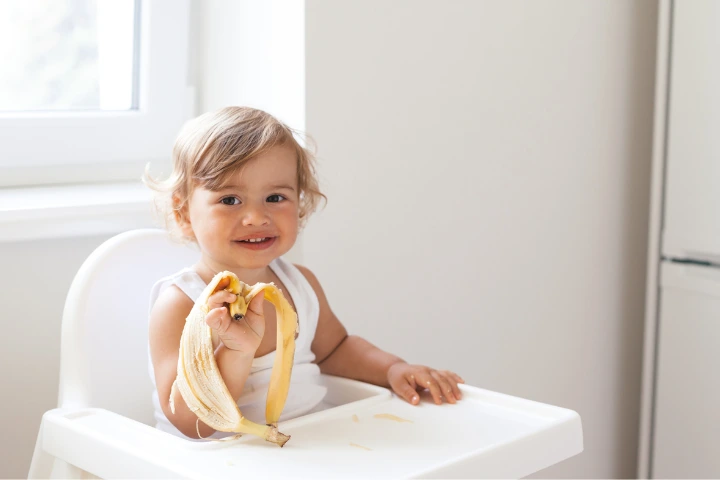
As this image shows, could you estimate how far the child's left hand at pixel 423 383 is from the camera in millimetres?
984


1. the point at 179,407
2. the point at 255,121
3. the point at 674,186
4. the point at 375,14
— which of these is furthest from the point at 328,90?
the point at 674,186

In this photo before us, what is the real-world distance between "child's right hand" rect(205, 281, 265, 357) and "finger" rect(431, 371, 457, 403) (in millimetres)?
241

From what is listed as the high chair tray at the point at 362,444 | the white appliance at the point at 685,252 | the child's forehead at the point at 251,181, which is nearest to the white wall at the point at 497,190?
the white appliance at the point at 685,252

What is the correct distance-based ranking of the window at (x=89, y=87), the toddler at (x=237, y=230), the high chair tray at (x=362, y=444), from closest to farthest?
the high chair tray at (x=362, y=444) → the toddler at (x=237, y=230) → the window at (x=89, y=87)

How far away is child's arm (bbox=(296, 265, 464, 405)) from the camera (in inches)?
39.4

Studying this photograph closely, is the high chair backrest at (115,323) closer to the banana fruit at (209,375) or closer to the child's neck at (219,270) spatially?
the child's neck at (219,270)

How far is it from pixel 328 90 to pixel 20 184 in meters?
0.46

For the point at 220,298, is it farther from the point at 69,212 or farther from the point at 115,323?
the point at 69,212

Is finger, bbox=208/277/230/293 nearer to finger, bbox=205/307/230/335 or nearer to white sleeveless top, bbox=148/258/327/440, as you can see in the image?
finger, bbox=205/307/230/335

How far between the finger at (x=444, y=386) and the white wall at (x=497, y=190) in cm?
37

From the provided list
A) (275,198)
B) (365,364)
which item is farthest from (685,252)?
(275,198)

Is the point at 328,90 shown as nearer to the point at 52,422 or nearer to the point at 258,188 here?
the point at 258,188

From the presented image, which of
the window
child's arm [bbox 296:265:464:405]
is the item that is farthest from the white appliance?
the window

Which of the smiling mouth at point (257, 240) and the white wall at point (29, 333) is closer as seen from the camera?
the smiling mouth at point (257, 240)
